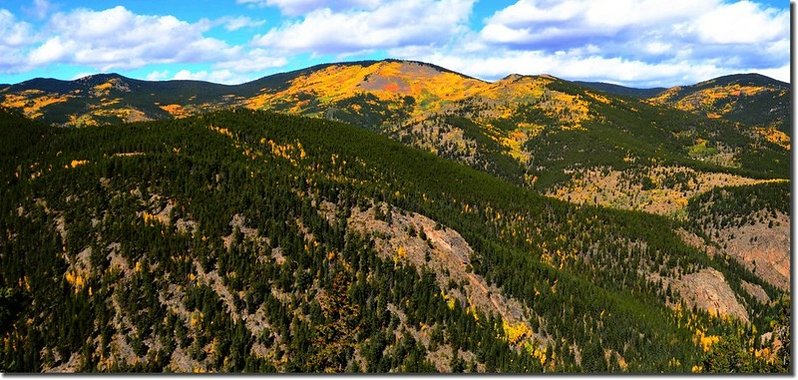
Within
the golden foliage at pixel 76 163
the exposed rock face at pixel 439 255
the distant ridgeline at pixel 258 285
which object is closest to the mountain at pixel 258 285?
the distant ridgeline at pixel 258 285

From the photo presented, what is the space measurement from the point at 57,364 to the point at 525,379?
77.9 metres

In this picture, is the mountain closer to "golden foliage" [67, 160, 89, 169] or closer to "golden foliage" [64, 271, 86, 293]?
"golden foliage" [64, 271, 86, 293]

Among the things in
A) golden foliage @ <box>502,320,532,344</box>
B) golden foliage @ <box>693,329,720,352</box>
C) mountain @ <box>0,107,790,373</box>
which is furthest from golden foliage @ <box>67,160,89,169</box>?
golden foliage @ <box>693,329,720,352</box>

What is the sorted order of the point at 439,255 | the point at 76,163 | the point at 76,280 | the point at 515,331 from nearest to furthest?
the point at 76,280 < the point at 515,331 < the point at 76,163 < the point at 439,255

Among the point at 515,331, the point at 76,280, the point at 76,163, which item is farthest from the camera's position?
the point at 76,163

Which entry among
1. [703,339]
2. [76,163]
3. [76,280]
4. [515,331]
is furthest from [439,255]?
[703,339]

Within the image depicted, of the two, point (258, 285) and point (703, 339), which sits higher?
point (258, 285)

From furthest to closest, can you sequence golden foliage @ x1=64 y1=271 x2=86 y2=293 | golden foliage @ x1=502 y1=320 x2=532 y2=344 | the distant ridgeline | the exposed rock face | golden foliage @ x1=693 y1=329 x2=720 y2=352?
1. golden foliage @ x1=693 y1=329 x2=720 y2=352
2. the exposed rock face
3. golden foliage @ x1=502 y1=320 x2=532 y2=344
4. golden foliage @ x1=64 y1=271 x2=86 y2=293
5. the distant ridgeline

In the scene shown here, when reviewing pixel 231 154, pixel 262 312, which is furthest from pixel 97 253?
pixel 231 154

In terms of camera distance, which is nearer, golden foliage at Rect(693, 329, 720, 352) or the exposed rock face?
the exposed rock face

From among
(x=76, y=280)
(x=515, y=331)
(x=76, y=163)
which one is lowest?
(x=515, y=331)

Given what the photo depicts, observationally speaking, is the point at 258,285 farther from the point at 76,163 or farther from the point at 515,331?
the point at 76,163

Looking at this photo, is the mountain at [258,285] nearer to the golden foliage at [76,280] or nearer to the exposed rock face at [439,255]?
the golden foliage at [76,280]

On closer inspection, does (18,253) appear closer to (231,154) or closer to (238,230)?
(238,230)
